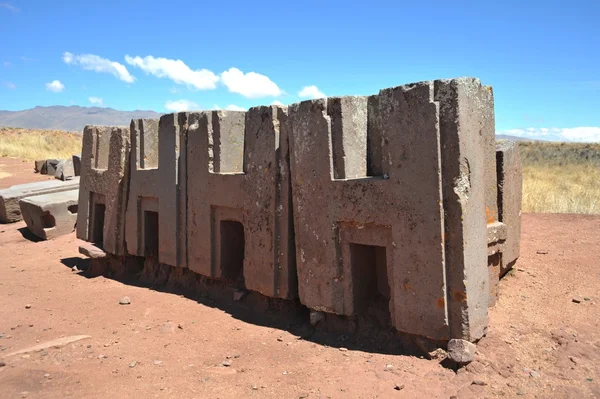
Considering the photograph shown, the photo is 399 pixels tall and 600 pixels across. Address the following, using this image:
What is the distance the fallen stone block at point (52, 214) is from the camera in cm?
979

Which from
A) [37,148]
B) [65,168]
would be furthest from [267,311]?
[37,148]

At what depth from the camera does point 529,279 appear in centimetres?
563

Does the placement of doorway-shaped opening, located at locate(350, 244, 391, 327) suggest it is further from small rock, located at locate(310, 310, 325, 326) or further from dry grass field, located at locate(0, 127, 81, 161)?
dry grass field, located at locate(0, 127, 81, 161)

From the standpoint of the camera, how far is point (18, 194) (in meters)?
11.5

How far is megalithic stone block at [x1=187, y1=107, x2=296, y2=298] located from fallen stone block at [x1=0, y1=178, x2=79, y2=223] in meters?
6.38

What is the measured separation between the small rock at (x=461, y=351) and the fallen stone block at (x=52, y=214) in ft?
28.0

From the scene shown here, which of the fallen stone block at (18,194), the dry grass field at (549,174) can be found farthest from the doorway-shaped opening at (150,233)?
the dry grass field at (549,174)

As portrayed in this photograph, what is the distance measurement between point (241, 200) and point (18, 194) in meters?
8.51

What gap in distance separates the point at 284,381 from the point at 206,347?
43.8 inches

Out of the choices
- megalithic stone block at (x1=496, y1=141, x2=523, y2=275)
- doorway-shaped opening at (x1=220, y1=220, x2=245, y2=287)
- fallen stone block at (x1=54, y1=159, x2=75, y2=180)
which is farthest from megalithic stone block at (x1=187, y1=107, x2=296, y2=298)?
fallen stone block at (x1=54, y1=159, x2=75, y2=180)

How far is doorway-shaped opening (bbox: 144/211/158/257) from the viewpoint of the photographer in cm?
697

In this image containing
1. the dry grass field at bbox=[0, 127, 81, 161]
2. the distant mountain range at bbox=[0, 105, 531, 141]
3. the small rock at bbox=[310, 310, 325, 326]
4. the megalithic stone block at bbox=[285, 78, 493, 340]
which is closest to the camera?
the megalithic stone block at bbox=[285, 78, 493, 340]

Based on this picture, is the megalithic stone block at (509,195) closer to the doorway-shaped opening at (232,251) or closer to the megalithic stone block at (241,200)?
the megalithic stone block at (241,200)

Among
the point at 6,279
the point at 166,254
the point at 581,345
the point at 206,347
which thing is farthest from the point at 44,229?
the point at 581,345
